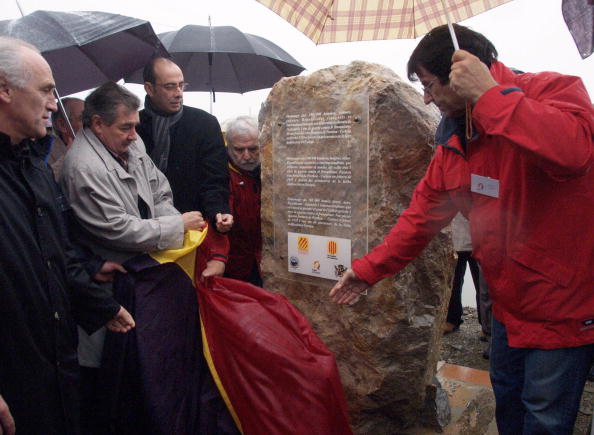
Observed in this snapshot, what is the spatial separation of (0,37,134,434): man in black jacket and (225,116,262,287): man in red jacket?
1.29 meters

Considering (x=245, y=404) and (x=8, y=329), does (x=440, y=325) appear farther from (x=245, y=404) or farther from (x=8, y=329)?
(x=8, y=329)

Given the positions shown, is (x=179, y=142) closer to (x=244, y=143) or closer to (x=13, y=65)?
(x=244, y=143)

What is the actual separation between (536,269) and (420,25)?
93 centimetres

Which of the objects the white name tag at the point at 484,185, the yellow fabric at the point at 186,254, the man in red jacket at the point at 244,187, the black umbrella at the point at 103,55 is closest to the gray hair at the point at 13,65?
the yellow fabric at the point at 186,254

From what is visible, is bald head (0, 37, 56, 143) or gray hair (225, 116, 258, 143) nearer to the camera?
bald head (0, 37, 56, 143)

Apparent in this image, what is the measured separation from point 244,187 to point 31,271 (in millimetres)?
1552

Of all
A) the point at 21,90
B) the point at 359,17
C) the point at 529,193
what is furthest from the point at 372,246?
the point at 21,90

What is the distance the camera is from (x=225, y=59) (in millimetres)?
4551

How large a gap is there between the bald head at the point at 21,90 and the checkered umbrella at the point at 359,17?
0.82m

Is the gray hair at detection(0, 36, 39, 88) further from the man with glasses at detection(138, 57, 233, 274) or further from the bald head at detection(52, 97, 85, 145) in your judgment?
the bald head at detection(52, 97, 85, 145)

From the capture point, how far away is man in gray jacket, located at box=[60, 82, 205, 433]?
1841mm

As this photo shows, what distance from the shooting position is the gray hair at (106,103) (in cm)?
194

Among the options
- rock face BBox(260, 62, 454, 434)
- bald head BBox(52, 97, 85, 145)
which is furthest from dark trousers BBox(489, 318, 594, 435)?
bald head BBox(52, 97, 85, 145)

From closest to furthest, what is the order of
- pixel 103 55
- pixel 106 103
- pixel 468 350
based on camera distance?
pixel 106 103, pixel 103 55, pixel 468 350
